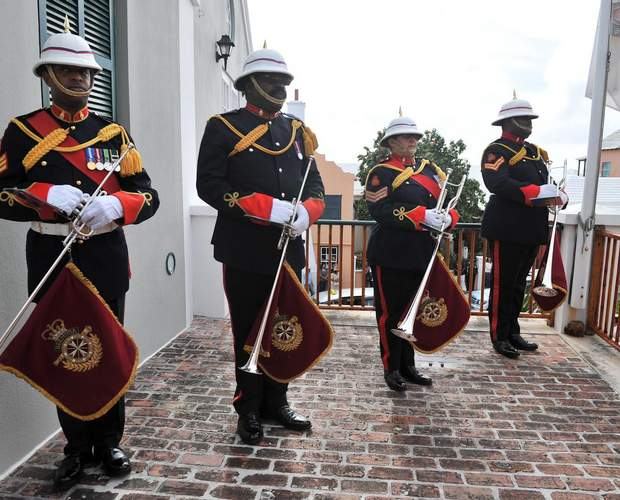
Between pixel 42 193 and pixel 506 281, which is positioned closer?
pixel 42 193

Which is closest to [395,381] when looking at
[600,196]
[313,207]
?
[313,207]

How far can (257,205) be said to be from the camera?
273 cm

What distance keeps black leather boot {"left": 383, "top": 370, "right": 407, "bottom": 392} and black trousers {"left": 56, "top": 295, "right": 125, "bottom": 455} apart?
189cm

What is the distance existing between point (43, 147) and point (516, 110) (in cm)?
350

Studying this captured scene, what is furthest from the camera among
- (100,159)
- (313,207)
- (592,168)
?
(592,168)

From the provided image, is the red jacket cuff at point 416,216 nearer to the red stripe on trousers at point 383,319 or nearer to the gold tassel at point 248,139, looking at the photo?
the red stripe on trousers at point 383,319

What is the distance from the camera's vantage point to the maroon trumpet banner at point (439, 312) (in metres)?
3.77

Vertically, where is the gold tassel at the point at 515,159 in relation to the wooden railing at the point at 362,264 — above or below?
above

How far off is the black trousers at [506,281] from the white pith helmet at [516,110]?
1033mm

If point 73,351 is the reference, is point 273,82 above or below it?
above

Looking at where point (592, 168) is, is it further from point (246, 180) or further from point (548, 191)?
point (246, 180)

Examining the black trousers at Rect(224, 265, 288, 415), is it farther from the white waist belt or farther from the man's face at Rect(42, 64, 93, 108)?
Result: the man's face at Rect(42, 64, 93, 108)

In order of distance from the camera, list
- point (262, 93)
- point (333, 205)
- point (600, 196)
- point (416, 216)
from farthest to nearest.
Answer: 1. point (333, 205)
2. point (600, 196)
3. point (416, 216)
4. point (262, 93)

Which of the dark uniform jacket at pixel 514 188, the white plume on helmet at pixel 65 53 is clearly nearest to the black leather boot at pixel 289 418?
the white plume on helmet at pixel 65 53
